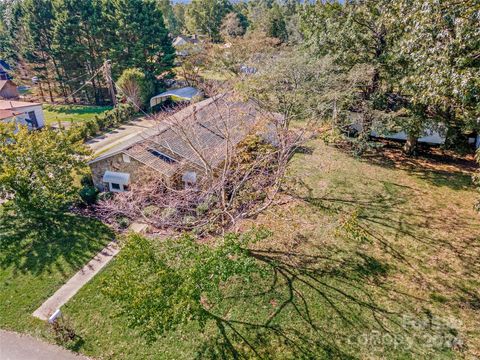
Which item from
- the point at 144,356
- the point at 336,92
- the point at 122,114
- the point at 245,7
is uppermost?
the point at 245,7

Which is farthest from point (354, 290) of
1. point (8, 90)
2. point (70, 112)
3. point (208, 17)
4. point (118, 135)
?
point (208, 17)

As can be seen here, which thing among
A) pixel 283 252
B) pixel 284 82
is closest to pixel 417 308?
pixel 283 252

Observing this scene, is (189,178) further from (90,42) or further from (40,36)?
(40,36)

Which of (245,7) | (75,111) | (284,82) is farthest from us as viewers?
(245,7)

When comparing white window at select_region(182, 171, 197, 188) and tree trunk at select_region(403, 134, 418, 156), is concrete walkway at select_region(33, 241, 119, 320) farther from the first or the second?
tree trunk at select_region(403, 134, 418, 156)

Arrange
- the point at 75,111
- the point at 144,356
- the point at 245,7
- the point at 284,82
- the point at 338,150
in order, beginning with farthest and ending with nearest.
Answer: the point at 245,7
the point at 75,111
the point at 338,150
the point at 284,82
the point at 144,356

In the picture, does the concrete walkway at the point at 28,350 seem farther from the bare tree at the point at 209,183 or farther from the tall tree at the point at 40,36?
the tall tree at the point at 40,36

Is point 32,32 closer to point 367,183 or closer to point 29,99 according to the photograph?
point 29,99
